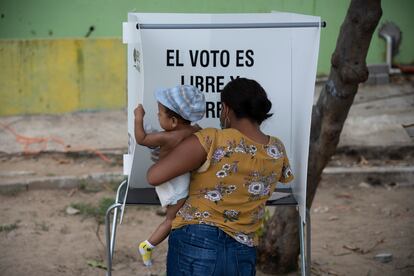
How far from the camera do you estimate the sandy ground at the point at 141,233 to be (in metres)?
5.24

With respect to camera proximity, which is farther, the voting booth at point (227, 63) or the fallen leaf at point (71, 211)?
the fallen leaf at point (71, 211)

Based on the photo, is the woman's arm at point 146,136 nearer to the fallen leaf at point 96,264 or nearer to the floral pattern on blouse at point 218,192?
the floral pattern on blouse at point 218,192

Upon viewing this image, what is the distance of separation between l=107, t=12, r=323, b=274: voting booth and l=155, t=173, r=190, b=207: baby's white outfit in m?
0.36

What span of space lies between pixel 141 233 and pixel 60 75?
3.05 metres

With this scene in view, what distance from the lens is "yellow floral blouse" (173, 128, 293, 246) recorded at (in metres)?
2.99

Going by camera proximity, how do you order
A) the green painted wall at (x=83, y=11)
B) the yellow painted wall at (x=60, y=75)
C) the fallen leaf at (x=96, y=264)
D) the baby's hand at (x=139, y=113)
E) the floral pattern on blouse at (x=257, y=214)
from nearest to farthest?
the floral pattern on blouse at (x=257, y=214) → the baby's hand at (x=139, y=113) → the fallen leaf at (x=96, y=264) → the yellow painted wall at (x=60, y=75) → the green painted wall at (x=83, y=11)

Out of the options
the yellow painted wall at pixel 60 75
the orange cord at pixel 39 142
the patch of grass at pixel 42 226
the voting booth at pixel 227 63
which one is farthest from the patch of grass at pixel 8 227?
the yellow painted wall at pixel 60 75

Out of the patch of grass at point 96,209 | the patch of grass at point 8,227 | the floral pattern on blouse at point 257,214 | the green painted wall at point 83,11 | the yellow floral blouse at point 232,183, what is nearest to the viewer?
the yellow floral blouse at point 232,183

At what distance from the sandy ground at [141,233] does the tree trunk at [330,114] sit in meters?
0.40

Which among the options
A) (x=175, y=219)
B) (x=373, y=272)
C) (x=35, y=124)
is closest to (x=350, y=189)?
(x=373, y=272)

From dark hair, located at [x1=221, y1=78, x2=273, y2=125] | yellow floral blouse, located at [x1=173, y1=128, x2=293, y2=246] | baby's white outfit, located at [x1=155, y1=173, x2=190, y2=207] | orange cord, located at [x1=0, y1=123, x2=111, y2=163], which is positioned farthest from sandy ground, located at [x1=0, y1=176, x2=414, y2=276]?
dark hair, located at [x1=221, y1=78, x2=273, y2=125]

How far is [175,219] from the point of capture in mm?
3152

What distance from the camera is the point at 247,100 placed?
3.05 metres

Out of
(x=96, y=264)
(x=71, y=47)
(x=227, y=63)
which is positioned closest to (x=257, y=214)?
(x=227, y=63)
